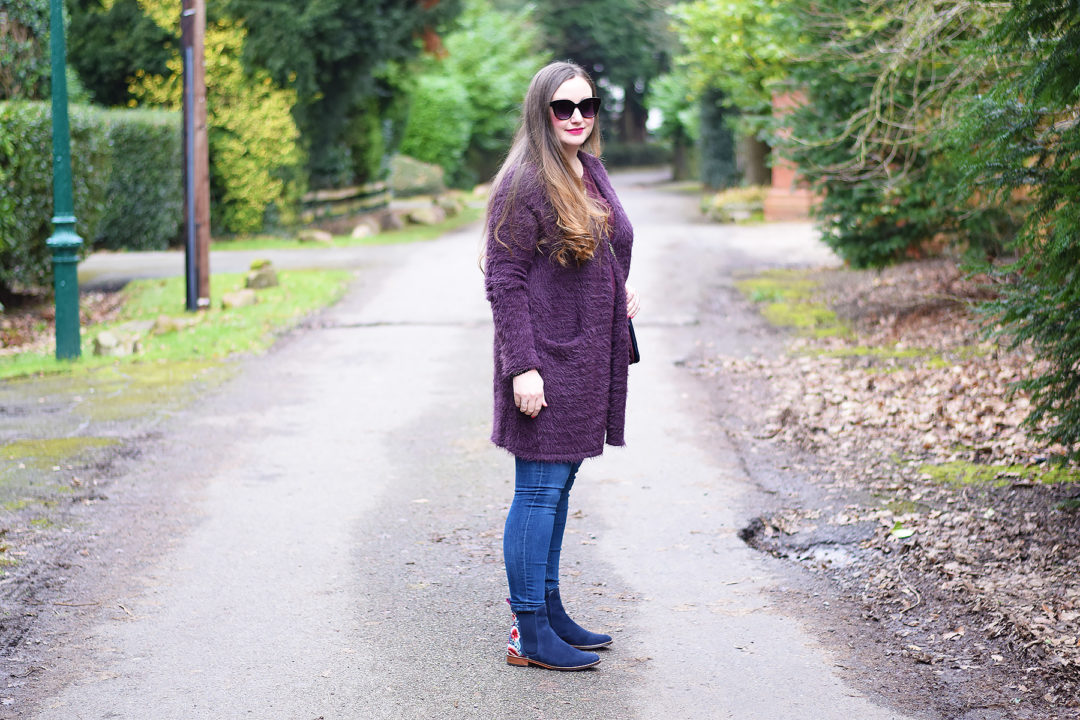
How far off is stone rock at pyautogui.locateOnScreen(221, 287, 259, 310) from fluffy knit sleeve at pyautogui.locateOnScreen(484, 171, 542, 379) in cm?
1006

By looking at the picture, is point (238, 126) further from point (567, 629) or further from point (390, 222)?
point (567, 629)

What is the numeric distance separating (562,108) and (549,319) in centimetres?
71

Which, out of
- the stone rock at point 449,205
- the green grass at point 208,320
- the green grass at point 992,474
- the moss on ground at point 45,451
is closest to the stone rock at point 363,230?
the stone rock at point 449,205

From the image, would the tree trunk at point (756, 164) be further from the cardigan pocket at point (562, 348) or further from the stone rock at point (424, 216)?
the cardigan pocket at point (562, 348)

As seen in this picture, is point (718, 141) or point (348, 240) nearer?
point (348, 240)

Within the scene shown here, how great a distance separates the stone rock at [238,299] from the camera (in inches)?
523

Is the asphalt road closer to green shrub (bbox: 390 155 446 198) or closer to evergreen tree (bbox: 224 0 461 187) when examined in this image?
evergreen tree (bbox: 224 0 461 187)

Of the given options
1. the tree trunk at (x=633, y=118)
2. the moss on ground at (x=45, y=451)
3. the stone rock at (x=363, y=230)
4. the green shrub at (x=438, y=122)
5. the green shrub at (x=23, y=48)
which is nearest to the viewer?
the moss on ground at (x=45, y=451)

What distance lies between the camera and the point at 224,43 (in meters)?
20.2

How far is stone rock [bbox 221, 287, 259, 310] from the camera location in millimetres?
13289

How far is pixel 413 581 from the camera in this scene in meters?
4.90

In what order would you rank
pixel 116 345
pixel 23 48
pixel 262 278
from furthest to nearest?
pixel 262 278
pixel 23 48
pixel 116 345

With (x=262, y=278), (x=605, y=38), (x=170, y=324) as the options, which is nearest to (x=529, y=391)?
(x=170, y=324)

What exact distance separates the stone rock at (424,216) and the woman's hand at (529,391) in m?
22.5
